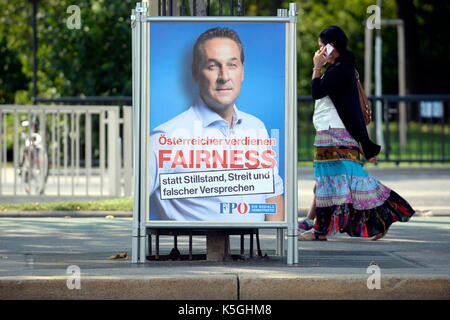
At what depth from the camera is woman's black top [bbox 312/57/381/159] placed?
998cm

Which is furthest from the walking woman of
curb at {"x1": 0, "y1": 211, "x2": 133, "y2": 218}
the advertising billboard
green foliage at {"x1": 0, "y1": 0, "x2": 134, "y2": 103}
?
green foliage at {"x1": 0, "y1": 0, "x2": 134, "y2": 103}

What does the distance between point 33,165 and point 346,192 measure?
664 cm

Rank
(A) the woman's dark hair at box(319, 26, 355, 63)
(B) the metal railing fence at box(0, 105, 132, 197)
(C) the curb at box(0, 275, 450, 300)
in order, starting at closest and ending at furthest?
(C) the curb at box(0, 275, 450, 300) < (A) the woman's dark hair at box(319, 26, 355, 63) < (B) the metal railing fence at box(0, 105, 132, 197)

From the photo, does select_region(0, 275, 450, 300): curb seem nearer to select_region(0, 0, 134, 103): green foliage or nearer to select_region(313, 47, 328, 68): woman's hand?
select_region(313, 47, 328, 68): woman's hand

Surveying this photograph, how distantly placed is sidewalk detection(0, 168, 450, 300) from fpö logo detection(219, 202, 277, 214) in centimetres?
39

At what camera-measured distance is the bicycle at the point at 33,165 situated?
15.5 meters

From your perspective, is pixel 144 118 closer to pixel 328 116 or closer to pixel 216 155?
pixel 216 155

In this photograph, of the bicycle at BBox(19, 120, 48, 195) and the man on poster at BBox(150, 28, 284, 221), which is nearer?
the man on poster at BBox(150, 28, 284, 221)

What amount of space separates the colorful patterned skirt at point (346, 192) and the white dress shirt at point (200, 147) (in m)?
1.78

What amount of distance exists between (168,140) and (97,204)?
5.74 m

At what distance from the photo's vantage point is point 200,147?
8.30 m

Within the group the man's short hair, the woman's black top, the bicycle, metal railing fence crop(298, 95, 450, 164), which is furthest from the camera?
metal railing fence crop(298, 95, 450, 164)

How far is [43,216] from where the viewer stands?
43.9ft
